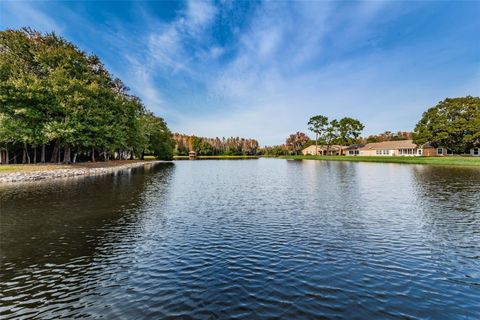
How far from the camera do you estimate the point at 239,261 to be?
370 inches

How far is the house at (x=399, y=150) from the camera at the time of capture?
89.8 meters

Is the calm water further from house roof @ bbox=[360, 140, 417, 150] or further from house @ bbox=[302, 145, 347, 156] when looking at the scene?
house @ bbox=[302, 145, 347, 156]

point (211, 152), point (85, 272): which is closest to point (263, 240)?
point (85, 272)

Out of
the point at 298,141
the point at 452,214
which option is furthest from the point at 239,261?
the point at 298,141

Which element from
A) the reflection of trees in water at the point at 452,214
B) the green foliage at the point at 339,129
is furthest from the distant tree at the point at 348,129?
the reflection of trees in water at the point at 452,214

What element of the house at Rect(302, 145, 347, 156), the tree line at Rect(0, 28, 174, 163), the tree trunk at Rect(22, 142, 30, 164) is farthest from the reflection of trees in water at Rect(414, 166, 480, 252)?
the house at Rect(302, 145, 347, 156)

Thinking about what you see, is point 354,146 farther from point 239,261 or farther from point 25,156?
point 239,261

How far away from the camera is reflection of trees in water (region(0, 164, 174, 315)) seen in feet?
25.3

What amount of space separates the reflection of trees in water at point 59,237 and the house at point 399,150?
323 ft

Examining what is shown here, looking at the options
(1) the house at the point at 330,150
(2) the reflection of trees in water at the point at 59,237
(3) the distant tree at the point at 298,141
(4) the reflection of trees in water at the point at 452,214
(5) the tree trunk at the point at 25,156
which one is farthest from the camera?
(3) the distant tree at the point at 298,141

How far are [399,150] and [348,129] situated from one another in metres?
22.9

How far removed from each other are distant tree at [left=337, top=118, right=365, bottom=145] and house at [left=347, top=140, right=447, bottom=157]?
7.02 m

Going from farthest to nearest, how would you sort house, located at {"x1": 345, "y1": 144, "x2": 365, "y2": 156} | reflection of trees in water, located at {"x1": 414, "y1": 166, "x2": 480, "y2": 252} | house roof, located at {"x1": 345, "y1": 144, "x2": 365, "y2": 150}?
1. house roof, located at {"x1": 345, "y1": 144, "x2": 365, "y2": 150}
2. house, located at {"x1": 345, "y1": 144, "x2": 365, "y2": 156}
3. reflection of trees in water, located at {"x1": 414, "y1": 166, "x2": 480, "y2": 252}

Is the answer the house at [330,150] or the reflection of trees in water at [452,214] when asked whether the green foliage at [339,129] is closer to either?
the house at [330,150]
